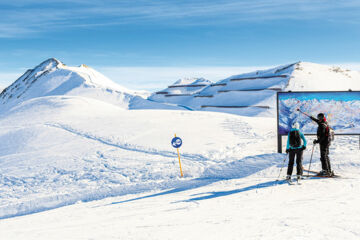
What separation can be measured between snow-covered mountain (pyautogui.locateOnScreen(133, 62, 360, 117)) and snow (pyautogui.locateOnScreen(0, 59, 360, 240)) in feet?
67.7

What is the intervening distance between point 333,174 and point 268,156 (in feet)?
9.68

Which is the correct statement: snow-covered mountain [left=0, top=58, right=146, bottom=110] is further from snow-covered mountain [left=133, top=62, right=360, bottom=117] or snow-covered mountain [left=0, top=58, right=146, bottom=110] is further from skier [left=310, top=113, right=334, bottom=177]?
skier [left=310, top=113, right=334, bottom=177]

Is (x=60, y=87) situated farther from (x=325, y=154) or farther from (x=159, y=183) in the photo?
(x=325, y=154)

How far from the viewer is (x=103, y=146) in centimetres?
1666

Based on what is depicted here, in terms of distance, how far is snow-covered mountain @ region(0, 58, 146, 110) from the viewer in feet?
225

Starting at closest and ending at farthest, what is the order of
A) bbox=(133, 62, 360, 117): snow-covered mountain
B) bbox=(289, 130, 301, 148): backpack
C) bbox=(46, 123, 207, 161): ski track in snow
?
bbox=(289, 130, 301, 148): backpack, bbox=(46, 123, 207, 161): ski track in snow, bbox=(133, 62, 360, 117): snow-covered mountain

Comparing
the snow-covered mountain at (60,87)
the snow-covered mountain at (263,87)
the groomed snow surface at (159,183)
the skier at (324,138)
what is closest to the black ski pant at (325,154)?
the skier at (324,138)

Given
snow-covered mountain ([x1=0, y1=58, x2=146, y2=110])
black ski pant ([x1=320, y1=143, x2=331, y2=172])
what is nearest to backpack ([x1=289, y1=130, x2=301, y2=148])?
black ski pant ([x1=320, y1=143, x2=331, y2=172])

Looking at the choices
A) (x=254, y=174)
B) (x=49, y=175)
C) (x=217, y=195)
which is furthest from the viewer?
(x=49, y=175)

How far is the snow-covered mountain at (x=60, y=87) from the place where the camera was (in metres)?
68.7

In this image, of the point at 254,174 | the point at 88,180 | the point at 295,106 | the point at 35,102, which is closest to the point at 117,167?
the point at 88,180

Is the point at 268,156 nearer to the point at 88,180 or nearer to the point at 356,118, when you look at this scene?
the point at 356,118

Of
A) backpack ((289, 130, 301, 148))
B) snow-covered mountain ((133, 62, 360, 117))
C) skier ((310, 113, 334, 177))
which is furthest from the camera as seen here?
snow-covered mountain ((133, 62, 360, 117))

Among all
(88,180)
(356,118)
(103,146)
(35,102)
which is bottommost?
(88,180)
